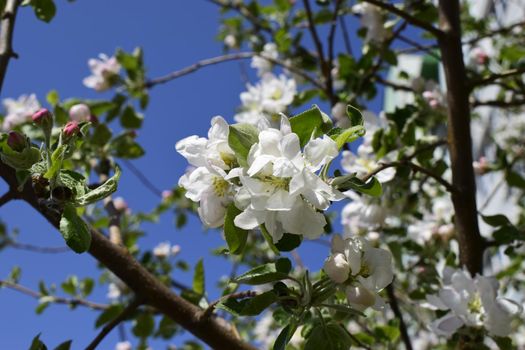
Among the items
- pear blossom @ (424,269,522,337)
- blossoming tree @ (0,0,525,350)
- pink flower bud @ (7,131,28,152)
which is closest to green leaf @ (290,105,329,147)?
blossoming tree @ (0,0,525,350)

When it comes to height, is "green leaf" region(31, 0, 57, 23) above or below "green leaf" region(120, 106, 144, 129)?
below

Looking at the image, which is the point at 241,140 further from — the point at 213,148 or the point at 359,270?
the point at 359,270

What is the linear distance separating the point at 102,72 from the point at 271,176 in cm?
161

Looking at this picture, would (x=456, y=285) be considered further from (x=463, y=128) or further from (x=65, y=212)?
(x=65, y=212)

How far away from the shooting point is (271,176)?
64cm

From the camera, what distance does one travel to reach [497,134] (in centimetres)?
466

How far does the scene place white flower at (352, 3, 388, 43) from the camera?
181cm

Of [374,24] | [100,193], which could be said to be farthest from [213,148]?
[374,24]

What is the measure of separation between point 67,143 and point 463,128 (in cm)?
85

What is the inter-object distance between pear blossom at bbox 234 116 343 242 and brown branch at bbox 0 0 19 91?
26.7 inches

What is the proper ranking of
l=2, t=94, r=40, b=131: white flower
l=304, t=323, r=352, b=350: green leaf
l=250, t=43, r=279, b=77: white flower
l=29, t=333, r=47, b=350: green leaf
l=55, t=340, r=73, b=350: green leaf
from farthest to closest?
l=250, t=43, r=279, b=77: white flower → l=2, t=94, r=40, b=131: white flower → l=55, t=340, r=73, b=350: green leaf → l=29, t=333, r=47, b=350: green leaf → l=304, t=323, r=352, b=350: green leaf

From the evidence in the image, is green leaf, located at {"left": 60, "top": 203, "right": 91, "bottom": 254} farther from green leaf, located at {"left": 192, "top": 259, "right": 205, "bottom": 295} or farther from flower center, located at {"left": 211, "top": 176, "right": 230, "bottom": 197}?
green leaf, located at {"left": 192, "top": 259, "right": 205, "bottom": 295}

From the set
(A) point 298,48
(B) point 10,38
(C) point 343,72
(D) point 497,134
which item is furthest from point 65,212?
(D) point 497,134

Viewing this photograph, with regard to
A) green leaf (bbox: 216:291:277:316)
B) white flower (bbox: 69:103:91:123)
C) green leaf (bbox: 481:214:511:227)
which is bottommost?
green leaf (bbox: 216:291:277:316)
